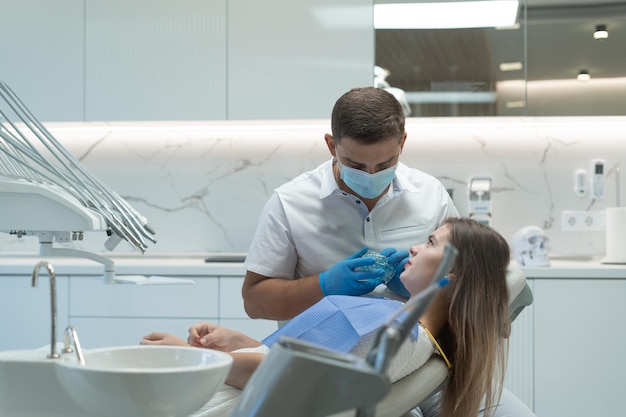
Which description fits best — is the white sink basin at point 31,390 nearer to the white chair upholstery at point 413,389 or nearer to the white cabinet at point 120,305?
the white chair upholstery at point 413,389

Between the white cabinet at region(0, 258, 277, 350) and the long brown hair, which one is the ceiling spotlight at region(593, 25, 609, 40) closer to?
the white cabinet at region(0, 258, 277, 350)

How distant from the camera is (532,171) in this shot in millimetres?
3795

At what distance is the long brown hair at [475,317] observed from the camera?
1742 millimetres

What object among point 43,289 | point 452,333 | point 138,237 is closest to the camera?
point 138,237

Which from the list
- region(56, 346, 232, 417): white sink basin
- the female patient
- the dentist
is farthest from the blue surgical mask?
region(56, 346, 232, 417): white sink basin

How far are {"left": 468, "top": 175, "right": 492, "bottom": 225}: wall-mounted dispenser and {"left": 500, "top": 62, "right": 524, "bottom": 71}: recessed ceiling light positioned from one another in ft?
1.75

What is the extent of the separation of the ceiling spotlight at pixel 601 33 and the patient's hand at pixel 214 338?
7.34ft

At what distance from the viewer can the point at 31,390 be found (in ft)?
4.04

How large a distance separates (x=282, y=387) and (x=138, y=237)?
20.7 inches

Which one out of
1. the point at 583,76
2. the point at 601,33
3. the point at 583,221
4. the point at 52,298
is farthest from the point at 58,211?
the point at 583,221

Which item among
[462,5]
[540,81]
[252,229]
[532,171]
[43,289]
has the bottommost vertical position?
[43,289]

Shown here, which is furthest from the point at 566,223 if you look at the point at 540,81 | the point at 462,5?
the point at 462,5

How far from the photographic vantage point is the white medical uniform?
2156mm

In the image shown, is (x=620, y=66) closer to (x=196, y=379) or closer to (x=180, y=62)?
(x=180, y=62)
